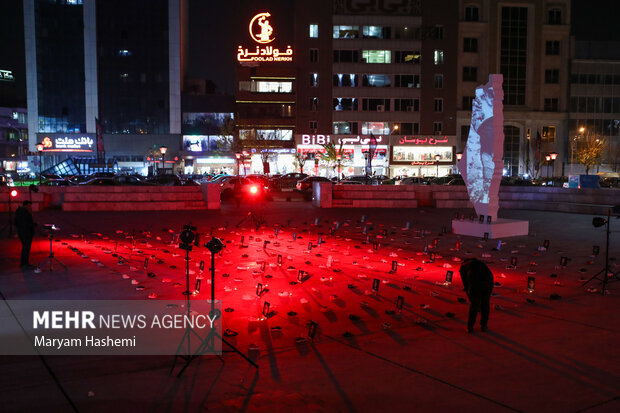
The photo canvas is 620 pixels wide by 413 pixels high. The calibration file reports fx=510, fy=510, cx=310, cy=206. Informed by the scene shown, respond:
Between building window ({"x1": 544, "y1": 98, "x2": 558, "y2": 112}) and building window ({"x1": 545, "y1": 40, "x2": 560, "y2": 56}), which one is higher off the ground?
building window ({"x1": 545, "y1": 40, "x2": 560, "y2": 56})

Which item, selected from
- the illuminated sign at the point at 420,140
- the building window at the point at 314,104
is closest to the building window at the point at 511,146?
the illuminated sign at the point at 420,140

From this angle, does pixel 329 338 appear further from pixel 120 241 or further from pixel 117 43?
pixel 117 43

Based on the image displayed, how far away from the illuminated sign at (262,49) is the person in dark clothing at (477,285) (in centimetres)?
6289

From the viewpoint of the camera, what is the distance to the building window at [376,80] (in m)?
65.9

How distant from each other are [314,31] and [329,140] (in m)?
14.0

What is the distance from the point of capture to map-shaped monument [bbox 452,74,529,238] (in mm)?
16875

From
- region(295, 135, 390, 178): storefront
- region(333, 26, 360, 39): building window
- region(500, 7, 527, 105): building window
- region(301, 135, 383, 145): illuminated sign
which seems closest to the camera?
region(333, 26, 360, 39): building window

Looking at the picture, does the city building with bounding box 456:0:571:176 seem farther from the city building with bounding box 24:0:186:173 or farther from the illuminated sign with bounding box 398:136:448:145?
the city building with bounding box 24:0:186:173

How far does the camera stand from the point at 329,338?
7211mm

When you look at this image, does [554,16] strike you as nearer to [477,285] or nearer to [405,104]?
[405,104]

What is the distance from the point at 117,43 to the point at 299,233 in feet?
224

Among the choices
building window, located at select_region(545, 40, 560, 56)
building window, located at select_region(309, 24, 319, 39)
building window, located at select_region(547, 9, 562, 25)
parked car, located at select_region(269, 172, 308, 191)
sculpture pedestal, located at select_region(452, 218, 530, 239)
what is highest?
building window, located at select_region(547, 9, 562, 25)

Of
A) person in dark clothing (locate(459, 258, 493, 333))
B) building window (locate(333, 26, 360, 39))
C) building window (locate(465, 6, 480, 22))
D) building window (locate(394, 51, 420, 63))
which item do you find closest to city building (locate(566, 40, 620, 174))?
building window (locate(465, 6, 480, 22))

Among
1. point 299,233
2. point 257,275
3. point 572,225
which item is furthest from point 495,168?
point 257,275
